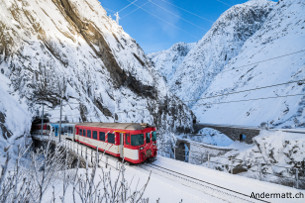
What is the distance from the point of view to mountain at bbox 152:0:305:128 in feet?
142

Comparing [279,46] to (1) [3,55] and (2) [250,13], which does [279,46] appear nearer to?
(2) [250,13]

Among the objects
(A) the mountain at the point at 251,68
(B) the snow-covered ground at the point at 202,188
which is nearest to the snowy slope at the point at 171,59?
(A) the mountain at the point at 251,68

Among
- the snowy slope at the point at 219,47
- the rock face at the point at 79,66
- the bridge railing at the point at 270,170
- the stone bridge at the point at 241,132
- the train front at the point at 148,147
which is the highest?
the snowy slope at the point at 219,47

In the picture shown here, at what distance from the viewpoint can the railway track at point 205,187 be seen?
770 cm

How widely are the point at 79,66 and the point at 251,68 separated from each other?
61199 millimetres

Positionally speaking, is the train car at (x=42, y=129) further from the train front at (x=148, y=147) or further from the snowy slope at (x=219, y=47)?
the snowy slope at (x=219, y=47)

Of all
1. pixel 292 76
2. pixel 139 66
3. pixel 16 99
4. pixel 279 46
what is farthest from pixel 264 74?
pixel 16 99

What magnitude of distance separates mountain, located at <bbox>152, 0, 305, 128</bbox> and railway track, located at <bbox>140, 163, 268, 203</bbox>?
1337 inches

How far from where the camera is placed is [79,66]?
118ft

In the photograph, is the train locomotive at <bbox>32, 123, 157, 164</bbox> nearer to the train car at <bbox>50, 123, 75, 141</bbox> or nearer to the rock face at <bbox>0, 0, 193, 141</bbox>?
the train car at <bbox>50, 123, 75, 141</bbox>

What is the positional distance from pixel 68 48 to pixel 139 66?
1859cm

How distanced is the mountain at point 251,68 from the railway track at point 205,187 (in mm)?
33953

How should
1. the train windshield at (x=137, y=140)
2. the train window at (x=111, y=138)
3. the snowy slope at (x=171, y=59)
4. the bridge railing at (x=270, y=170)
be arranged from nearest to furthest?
1. the train windshield at (x=137, y=140)
2. the bridge railing at (x=270, y=170)
3. the train window at (x=111, y=138)
4. the snowy slope at (x=171, y=59)

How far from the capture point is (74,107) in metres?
30.1
